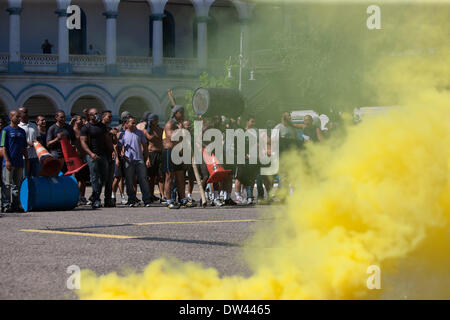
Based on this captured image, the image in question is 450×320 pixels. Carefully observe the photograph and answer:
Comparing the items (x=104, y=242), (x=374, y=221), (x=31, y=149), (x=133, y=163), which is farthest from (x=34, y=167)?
(x=374, y=221)

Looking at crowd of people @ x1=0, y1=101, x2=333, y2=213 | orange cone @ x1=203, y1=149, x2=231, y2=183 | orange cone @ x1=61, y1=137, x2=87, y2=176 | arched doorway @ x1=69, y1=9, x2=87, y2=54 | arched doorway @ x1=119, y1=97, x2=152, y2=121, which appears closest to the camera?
crowd of people @ x1=0, y1=101, x2=333, y2=213

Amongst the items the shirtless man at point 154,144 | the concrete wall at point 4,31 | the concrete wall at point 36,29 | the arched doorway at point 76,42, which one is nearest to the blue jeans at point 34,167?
the shirtless man at point 154,144

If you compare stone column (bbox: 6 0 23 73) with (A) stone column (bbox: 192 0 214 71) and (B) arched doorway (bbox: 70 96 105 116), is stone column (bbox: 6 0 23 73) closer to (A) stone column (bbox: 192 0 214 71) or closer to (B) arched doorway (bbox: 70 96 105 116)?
(B) arched doorway (bbox: 70 96 105 116)

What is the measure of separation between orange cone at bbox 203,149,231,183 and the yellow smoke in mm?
8821

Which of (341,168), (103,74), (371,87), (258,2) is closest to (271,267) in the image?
(341,168)

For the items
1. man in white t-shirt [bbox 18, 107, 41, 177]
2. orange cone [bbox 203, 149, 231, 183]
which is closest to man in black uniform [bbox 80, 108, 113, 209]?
man in white t-shirt [bbox 18, 107, 41, 177]

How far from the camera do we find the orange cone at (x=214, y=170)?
46.4 feet

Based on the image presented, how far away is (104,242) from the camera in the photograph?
838 cm

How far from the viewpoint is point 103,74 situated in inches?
1476

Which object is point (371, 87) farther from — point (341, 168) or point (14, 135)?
→ point (14, 135)

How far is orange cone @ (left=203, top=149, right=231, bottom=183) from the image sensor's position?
46.4ft

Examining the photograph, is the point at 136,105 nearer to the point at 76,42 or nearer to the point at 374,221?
the point at 76,42
